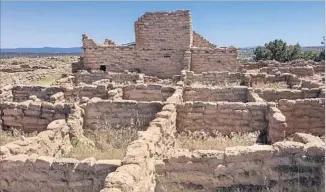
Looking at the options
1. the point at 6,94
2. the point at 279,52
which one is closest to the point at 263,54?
the point at 279,52

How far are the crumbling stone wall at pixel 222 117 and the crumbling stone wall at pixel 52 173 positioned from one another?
431cm

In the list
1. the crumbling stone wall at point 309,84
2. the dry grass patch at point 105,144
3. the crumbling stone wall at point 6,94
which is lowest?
the dry grass patch at point 105,144

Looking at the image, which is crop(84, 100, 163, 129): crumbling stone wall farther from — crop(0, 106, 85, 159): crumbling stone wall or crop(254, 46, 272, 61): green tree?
crop(254, 46, 272, 61): green tree

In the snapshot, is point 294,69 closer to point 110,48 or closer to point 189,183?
point 110,48

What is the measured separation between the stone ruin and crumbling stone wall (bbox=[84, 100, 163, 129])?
0.03 meters

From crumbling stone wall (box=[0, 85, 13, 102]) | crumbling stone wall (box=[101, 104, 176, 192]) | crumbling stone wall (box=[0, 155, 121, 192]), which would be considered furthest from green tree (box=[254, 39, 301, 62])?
crumbling stone wall (box=[0, 155, 121, 192])

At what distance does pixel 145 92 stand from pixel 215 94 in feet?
7.90

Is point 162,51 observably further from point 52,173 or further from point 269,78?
point 52,173

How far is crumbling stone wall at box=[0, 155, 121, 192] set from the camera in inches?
272

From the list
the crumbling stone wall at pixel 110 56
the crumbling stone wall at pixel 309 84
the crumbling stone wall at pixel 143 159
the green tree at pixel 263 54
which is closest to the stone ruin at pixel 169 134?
the crumbling stone wall at pixel 143 159

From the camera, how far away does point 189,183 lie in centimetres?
722

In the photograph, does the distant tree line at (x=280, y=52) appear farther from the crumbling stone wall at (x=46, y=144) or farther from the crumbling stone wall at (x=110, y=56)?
the crumbling stone wall at (x=46, y=144)

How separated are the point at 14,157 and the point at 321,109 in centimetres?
753

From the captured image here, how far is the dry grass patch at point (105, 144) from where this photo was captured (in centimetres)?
863
